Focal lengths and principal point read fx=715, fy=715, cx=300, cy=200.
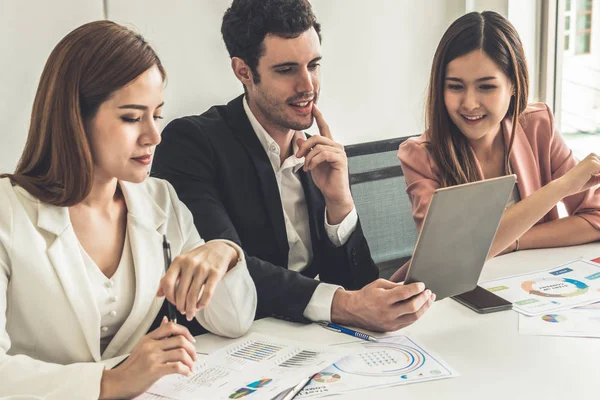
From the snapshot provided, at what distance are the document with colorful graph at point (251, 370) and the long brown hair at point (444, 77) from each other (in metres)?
0.88

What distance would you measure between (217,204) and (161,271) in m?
0.34

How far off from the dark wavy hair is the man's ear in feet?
0.06

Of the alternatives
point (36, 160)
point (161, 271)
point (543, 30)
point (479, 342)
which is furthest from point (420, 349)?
point (543, 30)

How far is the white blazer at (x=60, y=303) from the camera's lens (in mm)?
1178

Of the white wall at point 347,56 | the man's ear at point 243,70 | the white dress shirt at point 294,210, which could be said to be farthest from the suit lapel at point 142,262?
the white wall at point 347,56

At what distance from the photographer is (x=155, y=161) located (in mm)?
1954

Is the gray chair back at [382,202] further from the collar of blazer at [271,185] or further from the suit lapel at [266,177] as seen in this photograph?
the suit lapel at [266,177]

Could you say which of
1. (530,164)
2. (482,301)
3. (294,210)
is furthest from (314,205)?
(530,164)

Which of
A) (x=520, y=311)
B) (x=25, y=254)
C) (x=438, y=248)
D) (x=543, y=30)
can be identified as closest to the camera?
(x=25, y=254)

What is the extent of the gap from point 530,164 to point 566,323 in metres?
0.82

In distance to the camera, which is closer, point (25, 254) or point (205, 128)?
point (25, 254)

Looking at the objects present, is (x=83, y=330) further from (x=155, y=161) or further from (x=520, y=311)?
(x=520, y=311)

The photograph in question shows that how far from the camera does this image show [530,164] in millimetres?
2178

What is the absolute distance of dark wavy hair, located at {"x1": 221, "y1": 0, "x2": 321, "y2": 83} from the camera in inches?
77.9
